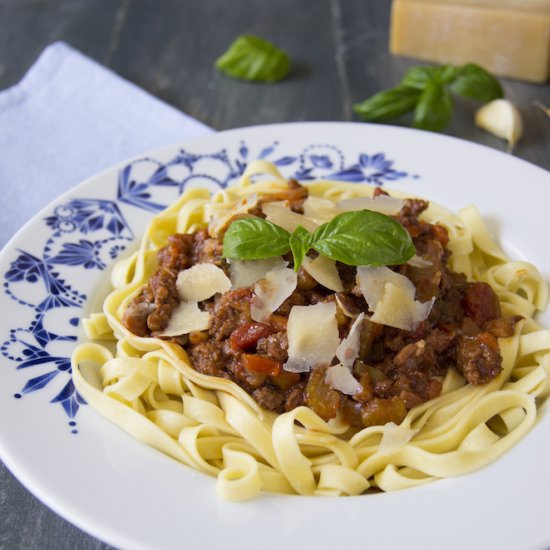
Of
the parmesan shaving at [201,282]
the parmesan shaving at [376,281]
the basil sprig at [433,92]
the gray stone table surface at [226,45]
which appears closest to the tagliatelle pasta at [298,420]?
the parmesan shaving at [201,282]

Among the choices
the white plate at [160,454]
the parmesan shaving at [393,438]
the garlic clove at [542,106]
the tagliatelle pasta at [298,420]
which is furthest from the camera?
the garlic clove at [542,106]

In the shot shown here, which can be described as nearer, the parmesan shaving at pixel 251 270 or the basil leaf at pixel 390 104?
the parmesan shaving at pixel 251 270

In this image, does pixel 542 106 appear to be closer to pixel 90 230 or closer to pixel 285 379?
pixel 90 230

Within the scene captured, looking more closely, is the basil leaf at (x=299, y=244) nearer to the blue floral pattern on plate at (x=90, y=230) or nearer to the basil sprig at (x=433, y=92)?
the blue floral pattern on plate at (x=90, y=230)

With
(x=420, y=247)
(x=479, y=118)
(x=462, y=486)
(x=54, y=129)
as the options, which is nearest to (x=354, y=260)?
(x=420, y=247)

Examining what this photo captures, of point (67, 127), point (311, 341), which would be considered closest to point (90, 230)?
point (311, 341)

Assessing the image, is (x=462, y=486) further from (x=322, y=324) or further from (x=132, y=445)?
(x=132, y=445)
